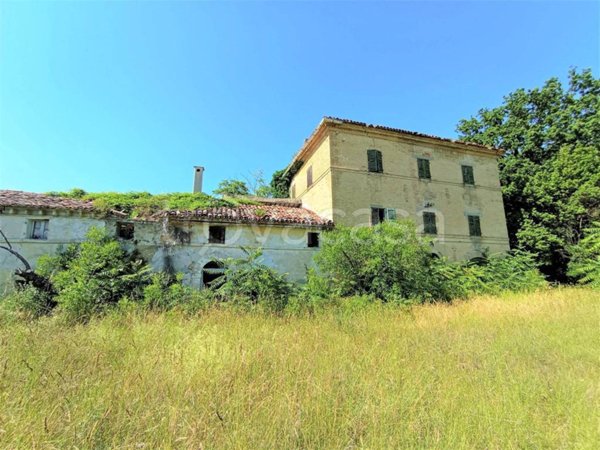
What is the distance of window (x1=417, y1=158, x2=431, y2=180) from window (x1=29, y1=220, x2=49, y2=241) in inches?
732

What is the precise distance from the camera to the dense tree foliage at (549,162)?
17.1 m

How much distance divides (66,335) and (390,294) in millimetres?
9057

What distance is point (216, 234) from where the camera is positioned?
13.5 metres

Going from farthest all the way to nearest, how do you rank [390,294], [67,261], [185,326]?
[67,261], [390,294], [185,326]

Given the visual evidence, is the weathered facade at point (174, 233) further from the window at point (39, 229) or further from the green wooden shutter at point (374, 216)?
the green wooden shutter at point (374, 216)

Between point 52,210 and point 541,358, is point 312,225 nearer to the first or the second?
point 541,358

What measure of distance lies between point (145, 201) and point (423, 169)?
1541cm

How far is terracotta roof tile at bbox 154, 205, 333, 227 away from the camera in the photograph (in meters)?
12.9

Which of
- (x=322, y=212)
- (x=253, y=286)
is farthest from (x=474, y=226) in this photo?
(x=253, y=286)

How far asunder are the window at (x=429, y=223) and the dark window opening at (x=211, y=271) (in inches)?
434

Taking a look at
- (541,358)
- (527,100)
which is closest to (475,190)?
(527,100)

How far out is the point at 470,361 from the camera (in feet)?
14.7

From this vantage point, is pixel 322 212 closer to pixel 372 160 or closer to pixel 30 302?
pixel 372 160

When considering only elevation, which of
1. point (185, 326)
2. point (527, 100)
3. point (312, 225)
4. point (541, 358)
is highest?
point (527, 100)
